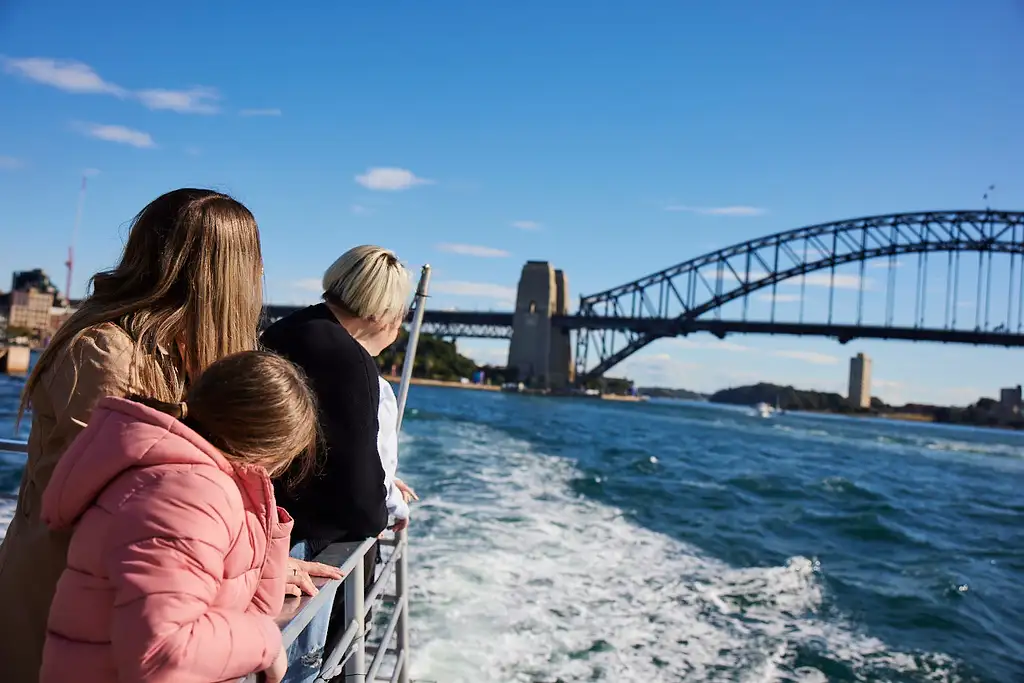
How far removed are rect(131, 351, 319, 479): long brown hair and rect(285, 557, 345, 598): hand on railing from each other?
0.24 m

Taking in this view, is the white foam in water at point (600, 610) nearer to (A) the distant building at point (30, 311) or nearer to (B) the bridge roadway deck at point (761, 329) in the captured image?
(B) the bridge roadway deck at point (761, 329)

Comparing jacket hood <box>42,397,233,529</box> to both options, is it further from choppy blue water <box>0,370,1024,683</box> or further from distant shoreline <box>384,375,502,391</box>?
distant shoreline <box>384,375,502,391</box>

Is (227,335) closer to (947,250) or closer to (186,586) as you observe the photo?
(186,586)

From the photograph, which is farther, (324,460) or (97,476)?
(324,460)

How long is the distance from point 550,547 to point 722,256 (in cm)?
5417

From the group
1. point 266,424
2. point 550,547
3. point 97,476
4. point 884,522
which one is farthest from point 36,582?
point 884,522

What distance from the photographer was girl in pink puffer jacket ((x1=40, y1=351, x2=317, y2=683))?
938mm

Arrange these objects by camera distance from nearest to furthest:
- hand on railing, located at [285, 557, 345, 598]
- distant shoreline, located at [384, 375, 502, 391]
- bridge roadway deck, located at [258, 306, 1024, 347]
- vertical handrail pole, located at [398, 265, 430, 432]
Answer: hand on railing, located at [285, 557, 345, 598] → vertical handrail pole, located at [398, 265, 430, 432] → bridge roadway deck, located at [258, 306, 1024, 347] → distant shoreline, located at [384, 375, 502, 391]

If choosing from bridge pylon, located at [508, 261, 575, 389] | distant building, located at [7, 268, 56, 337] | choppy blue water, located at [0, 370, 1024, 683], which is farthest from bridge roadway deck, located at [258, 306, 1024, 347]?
choppy blue water, located at [0, 370, 1024, 683]

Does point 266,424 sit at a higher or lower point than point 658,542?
higher

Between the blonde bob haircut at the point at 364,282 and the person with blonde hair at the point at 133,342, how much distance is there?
0.49 meters

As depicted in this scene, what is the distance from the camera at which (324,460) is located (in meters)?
1.63

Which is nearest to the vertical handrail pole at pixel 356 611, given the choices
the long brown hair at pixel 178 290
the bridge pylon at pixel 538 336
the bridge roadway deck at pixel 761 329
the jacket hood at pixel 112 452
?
the long brown hair at pixel 178 290

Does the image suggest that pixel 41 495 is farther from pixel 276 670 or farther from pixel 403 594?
pixel 403 594
